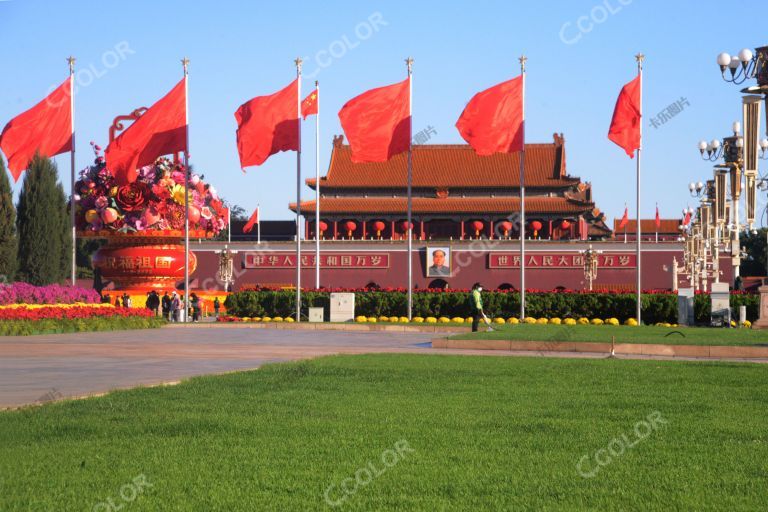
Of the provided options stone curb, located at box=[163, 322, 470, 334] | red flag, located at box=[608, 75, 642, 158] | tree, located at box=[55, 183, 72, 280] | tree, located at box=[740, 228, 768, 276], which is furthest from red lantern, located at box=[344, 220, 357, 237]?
red flag, located at box=[608, 75, 642, 158]

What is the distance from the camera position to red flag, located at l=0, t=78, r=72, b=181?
102 feet

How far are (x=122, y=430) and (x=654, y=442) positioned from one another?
14.1 ft

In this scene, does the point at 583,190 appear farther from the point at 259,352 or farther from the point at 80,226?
the point at 259,352

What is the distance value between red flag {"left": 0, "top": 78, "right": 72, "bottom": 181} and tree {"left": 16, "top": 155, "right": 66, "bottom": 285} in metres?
25.5

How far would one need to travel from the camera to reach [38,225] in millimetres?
57375

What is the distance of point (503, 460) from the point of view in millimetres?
7613

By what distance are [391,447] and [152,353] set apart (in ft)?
41.9

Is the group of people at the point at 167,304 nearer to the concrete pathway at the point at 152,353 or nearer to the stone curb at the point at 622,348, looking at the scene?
the concrete pathway at the point at 152,353

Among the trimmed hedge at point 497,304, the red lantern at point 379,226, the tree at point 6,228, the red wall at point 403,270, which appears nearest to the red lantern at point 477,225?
the red wall at point 403,270

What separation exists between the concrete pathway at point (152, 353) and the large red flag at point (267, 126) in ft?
17.0

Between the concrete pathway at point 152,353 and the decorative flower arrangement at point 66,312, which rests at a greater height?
the decorative flower arrangement at point 66,312

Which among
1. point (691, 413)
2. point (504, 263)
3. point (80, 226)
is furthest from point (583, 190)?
point (691, 413)

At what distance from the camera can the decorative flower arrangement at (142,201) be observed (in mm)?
40812

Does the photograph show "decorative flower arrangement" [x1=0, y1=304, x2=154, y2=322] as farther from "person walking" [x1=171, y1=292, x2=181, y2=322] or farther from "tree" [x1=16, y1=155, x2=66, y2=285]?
"tree" [x1=16, y1=155, x2=66, y2=285]
